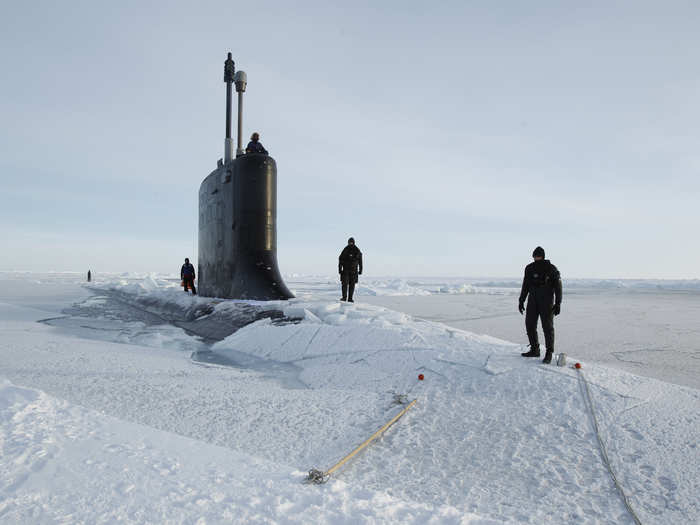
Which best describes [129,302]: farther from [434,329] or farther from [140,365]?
[434,329]

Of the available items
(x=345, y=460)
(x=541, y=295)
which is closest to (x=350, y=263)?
(x=541, y=295)

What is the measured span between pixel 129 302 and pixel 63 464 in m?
16.0

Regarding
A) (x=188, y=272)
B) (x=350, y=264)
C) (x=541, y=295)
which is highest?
(x=350, y=264)

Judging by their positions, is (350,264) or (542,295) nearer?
(542,295)

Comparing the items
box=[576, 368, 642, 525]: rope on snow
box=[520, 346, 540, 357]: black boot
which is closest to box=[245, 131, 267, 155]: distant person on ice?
box=[520, 346, 540, 357]: black boot

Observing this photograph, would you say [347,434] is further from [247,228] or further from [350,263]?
[247,228]

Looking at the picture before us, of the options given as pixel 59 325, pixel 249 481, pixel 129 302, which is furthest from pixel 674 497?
pixel 129 302

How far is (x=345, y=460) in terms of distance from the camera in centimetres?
271

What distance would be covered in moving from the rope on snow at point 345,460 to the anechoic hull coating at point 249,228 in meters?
6.59

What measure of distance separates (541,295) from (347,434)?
10.5ft

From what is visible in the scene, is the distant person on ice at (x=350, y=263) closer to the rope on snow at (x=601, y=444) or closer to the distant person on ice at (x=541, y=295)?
the distant person on ice at (x=541, y=295)

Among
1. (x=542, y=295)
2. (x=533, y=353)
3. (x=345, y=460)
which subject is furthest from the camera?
(x=542, y=295)

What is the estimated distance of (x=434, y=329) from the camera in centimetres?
611

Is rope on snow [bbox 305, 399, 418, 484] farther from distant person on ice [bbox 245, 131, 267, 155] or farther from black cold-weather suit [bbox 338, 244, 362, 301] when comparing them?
distant person on ice [bbox 245, 131, 267, 155]
